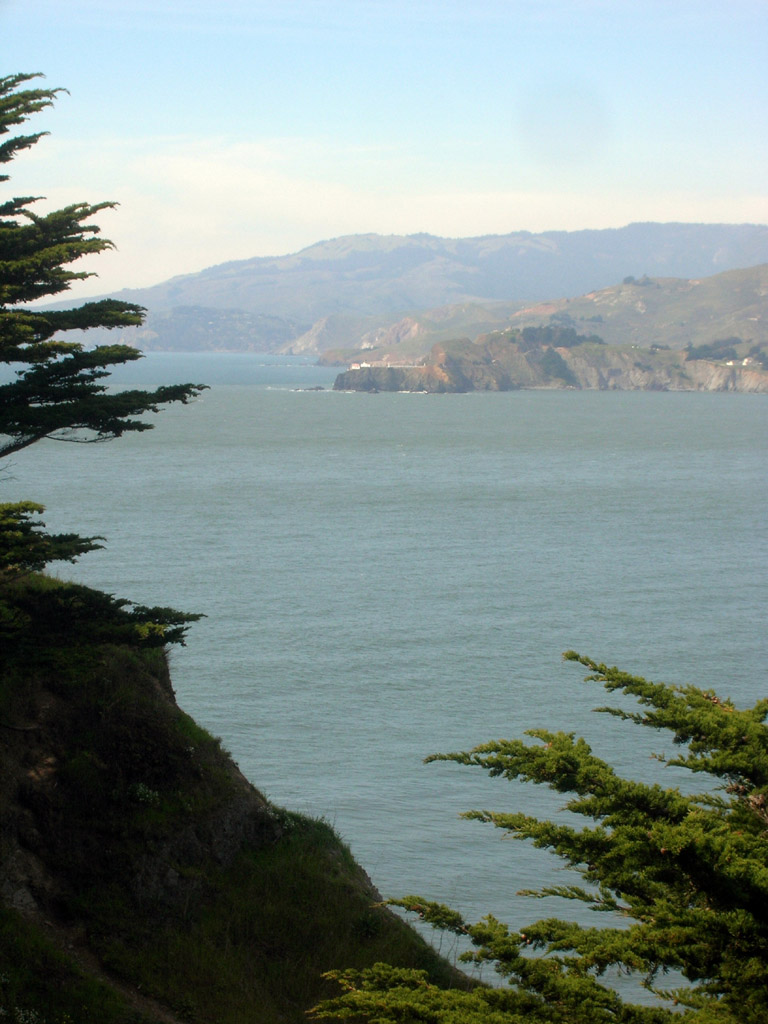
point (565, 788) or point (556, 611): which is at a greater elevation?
point (565, 788)

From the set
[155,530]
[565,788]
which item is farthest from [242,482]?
[565,788]

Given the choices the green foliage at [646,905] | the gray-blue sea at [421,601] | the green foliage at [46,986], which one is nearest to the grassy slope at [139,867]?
the green foliage at [46,986]

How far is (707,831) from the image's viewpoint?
6801 millimetres

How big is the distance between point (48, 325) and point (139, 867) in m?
8.08

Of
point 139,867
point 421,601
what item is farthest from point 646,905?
point 421,601

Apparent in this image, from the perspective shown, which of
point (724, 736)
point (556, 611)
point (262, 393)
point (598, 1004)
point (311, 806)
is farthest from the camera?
point (262, 393)

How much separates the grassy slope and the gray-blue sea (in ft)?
25.2

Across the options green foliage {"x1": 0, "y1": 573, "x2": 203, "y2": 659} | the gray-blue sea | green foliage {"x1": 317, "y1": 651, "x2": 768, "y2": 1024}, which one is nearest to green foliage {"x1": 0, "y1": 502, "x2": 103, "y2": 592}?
green foliage {"x1": 0, "y1": 573, "x2": 203, "y2": 659}

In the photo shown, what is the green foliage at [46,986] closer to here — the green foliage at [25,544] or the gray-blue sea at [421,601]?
the green foliage at [25,544]

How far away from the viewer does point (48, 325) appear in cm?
1436

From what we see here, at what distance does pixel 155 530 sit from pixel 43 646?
159 ft

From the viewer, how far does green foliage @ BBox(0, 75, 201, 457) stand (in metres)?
13.9

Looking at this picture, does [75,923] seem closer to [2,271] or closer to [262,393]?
[2,271]

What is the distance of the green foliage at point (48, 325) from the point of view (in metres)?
13.9
